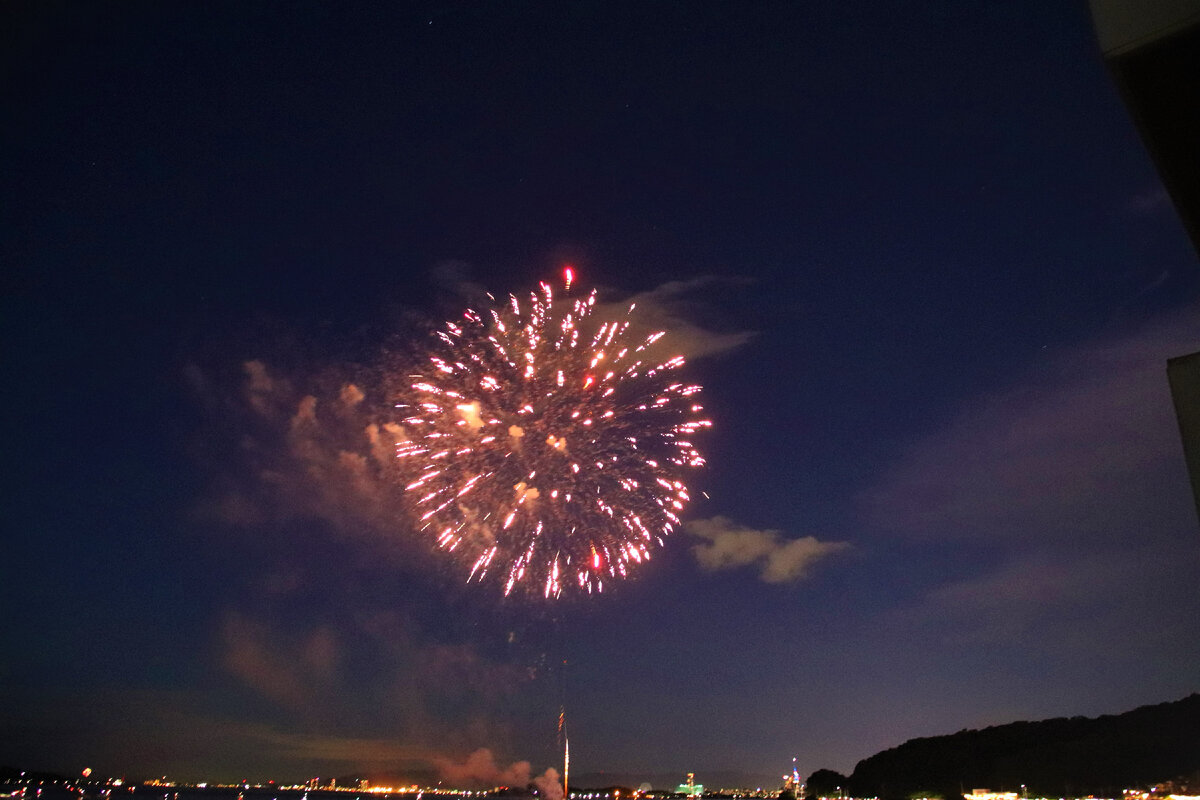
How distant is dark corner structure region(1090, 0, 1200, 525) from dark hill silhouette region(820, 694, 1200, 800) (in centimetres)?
13728

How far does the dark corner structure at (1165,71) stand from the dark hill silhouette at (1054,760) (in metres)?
137

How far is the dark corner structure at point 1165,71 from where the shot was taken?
5.30 m

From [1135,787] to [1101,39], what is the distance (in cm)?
14886

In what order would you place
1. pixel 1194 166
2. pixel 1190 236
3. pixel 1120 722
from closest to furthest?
1. pixel 1194 166
2. pixel 1190 236
3. pixel 1120 722

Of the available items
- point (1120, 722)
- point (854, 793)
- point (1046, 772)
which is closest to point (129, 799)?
point (854, 793)

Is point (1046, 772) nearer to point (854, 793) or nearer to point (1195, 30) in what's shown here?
point (854, 793)

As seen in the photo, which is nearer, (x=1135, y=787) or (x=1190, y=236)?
(x=1190, y=236)

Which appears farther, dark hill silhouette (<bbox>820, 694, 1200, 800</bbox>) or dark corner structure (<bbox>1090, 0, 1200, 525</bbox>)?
dark hill silhouette (<bbox>820, 694, 1200, 800</bbox>)

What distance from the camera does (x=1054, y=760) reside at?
13900 centimetres

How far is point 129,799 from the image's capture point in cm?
18975

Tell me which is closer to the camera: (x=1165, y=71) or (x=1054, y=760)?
(x=1165, y=71)

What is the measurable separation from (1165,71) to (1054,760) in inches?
6374

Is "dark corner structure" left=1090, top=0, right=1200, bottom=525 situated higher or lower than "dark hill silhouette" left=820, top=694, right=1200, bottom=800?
Result: higher

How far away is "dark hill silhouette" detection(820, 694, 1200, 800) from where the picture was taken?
412 feet
